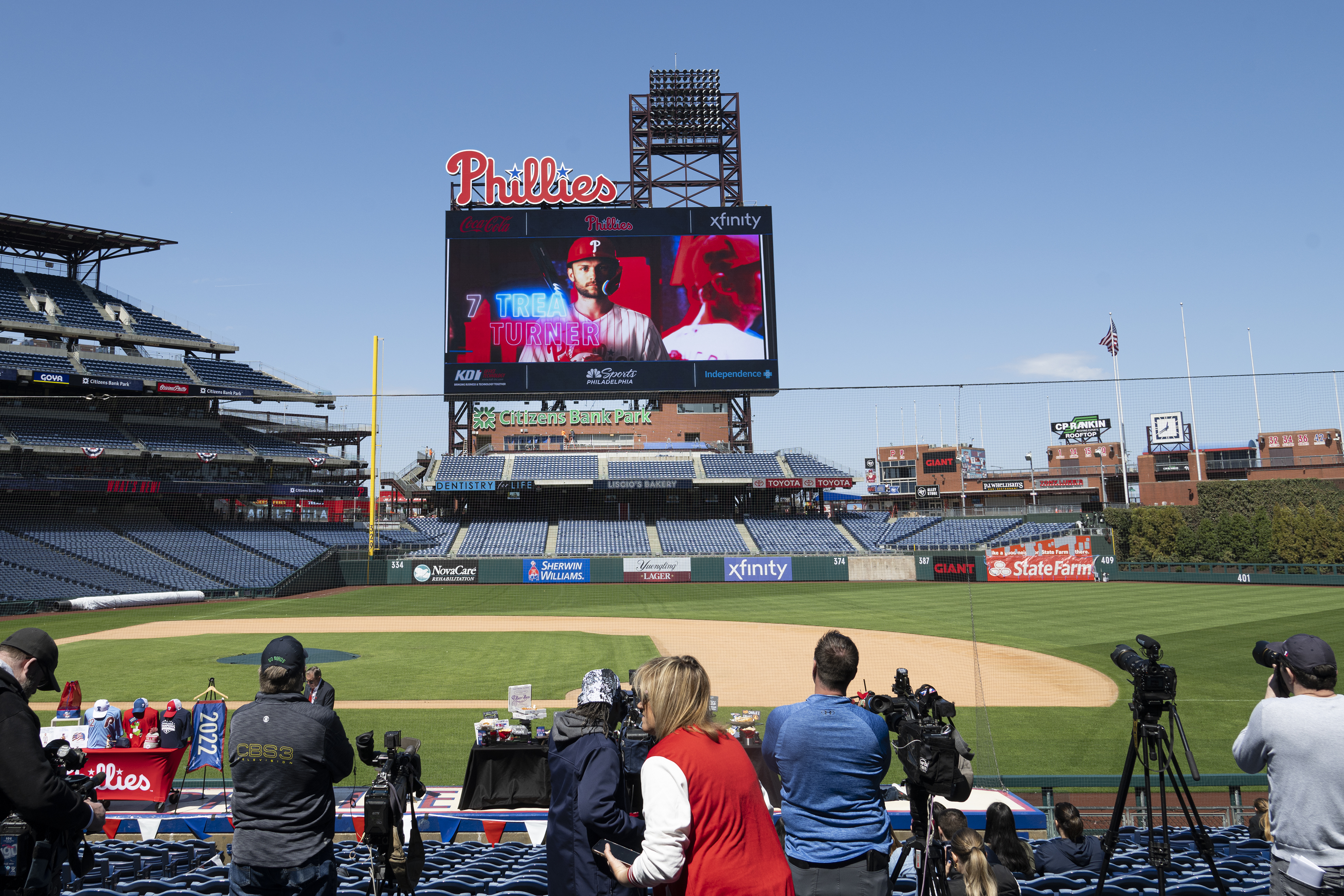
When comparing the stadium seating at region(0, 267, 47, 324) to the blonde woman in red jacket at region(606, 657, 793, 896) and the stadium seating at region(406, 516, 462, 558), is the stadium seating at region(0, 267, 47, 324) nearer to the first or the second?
the stadium seating at region(406, 516, 462, 558)

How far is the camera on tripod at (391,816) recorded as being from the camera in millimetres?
4227

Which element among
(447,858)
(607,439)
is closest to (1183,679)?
(447,858)

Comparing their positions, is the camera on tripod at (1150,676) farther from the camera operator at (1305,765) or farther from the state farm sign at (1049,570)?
the state farm sign at (1049,570)

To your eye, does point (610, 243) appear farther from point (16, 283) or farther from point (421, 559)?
point (16, 283)

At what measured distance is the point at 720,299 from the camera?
145 ft

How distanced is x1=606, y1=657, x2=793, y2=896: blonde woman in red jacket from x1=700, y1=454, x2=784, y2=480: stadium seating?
43.7m

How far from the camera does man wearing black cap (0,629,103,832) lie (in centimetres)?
298

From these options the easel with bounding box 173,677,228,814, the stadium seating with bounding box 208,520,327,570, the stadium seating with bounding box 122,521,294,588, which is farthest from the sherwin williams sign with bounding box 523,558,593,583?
the easel with bounding box 173,677,228,814

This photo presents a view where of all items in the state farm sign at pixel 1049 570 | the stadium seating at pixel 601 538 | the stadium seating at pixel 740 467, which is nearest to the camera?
the state farm sign at pixel 1049 570

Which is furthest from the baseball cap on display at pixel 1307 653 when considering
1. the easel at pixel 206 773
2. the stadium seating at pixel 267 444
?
the stadium seating at pixel 267 444

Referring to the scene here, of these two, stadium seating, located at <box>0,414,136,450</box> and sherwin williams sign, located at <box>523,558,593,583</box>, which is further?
sherwin williams sign, located at <box>523,558,593,583</box>

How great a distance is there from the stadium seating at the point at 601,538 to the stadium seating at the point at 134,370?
22.0m

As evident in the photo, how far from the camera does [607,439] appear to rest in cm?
5428

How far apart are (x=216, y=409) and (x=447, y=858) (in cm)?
4516
